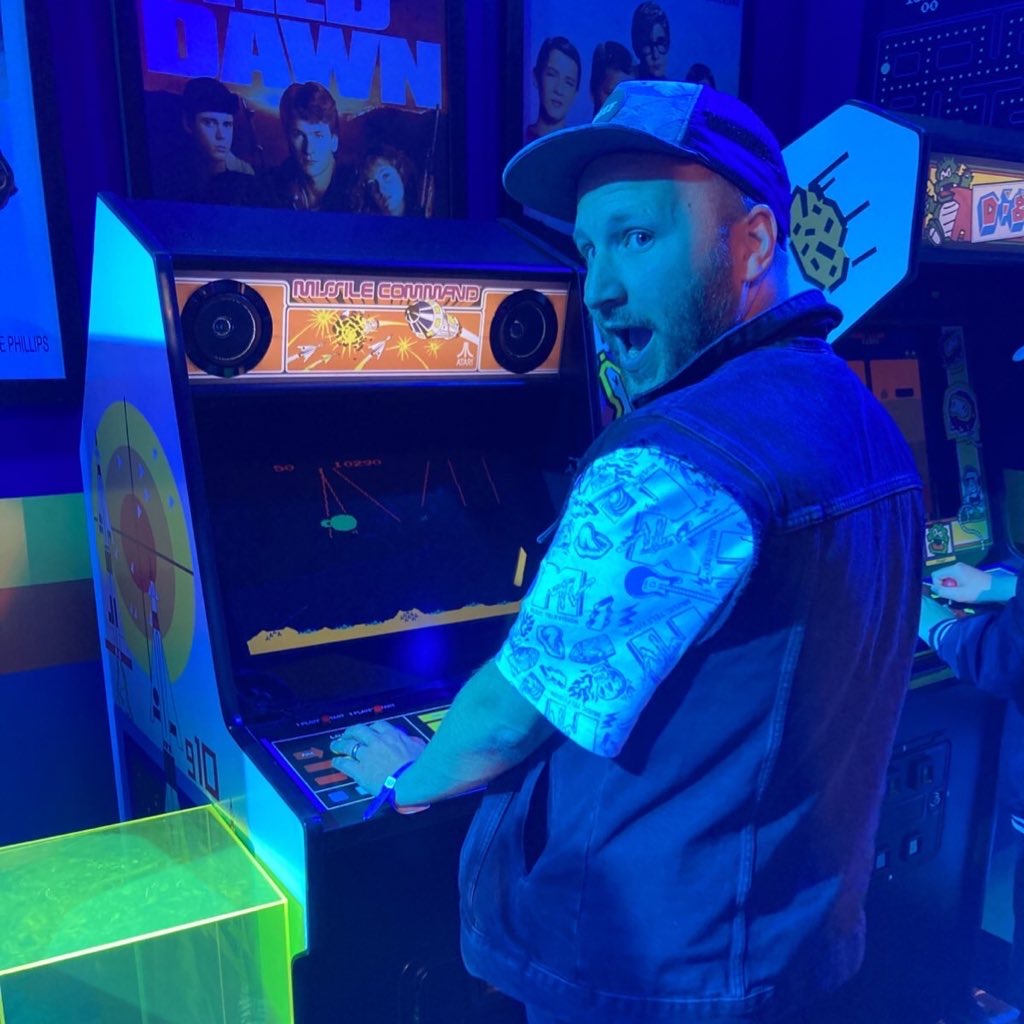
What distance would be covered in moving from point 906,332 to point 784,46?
120 cm

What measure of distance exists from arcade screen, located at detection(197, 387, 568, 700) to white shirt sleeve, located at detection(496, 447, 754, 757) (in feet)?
2.41

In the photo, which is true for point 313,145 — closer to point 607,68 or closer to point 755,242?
point 607,68

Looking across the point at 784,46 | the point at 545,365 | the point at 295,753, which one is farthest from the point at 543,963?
the point at 784,46

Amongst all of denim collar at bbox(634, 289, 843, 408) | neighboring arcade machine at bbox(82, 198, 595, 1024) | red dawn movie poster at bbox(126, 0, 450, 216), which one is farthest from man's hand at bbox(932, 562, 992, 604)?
red dawn movie poster at bbox(126, 0, 450, 216)

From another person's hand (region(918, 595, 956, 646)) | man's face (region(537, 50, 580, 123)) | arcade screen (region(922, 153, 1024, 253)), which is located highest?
man's face (region(537, 50, 580, 123))

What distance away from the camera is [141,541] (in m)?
1.65

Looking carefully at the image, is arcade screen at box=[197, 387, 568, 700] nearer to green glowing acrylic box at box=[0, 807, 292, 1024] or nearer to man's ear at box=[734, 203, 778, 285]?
green glowing acrylic box at box=[0, 807, 292, 1024]

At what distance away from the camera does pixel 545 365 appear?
1834 mm

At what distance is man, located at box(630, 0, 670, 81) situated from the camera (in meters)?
2.57

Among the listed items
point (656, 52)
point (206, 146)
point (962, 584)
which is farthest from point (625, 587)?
A: point (656, 52)

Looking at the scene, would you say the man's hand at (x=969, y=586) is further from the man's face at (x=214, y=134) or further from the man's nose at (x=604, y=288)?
the man's face at (x=214, y=134)

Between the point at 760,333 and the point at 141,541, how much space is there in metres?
1.12

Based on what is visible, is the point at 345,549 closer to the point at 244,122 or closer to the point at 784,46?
the point at 244,122

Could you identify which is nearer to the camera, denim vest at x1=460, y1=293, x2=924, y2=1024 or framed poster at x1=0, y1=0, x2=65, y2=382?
denim vest at x1=460, y1=293, x2=924, y2=1024
